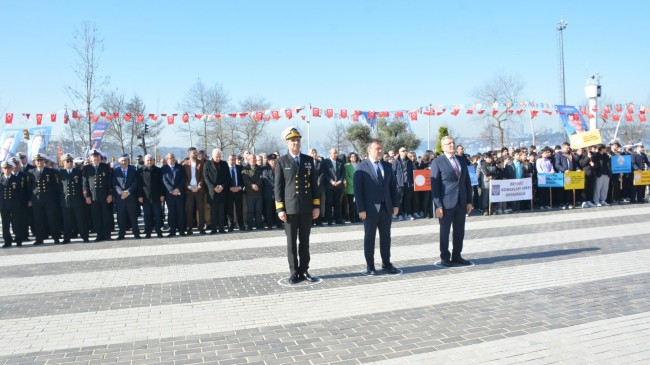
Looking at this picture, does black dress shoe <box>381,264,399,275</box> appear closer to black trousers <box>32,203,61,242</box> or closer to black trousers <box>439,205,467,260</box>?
black trousers <box>439,205,467,260</box>

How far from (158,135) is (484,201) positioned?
3128 centimetres

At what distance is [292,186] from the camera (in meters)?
7.57

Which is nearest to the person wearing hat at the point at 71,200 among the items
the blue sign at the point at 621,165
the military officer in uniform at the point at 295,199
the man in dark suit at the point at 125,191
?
the man in dark suit at the point at 125,191

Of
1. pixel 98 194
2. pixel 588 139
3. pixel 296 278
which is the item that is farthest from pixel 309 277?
pixel 588 139

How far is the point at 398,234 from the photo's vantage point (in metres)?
12.1

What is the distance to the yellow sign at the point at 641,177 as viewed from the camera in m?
17.5

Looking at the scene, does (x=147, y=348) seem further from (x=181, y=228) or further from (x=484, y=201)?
(x=484, y=201)

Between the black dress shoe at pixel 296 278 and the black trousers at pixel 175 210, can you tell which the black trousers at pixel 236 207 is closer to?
the black trousers at pixel 175 210

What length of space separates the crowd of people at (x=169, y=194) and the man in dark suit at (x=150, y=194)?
0.09ft

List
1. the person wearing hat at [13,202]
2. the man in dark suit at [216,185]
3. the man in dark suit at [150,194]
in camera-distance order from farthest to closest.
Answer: the man in dark suit at [216,185]
the man in dark suit at [150,194]
the person wearing hat at [13,202]

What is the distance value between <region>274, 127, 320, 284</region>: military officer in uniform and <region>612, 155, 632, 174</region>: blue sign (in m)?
14.5

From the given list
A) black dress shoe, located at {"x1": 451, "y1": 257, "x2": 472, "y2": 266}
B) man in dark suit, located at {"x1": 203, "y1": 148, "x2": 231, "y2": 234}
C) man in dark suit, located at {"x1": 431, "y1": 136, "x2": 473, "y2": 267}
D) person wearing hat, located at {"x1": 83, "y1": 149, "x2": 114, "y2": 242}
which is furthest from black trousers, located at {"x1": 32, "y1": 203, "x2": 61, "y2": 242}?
black dress shoe, located at {"x1": 451, "y1": 257, "x2": 472, "y2": 266}

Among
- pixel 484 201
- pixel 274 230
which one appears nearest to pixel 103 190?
pixel 274 230

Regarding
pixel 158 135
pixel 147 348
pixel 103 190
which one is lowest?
pixel 147 348
